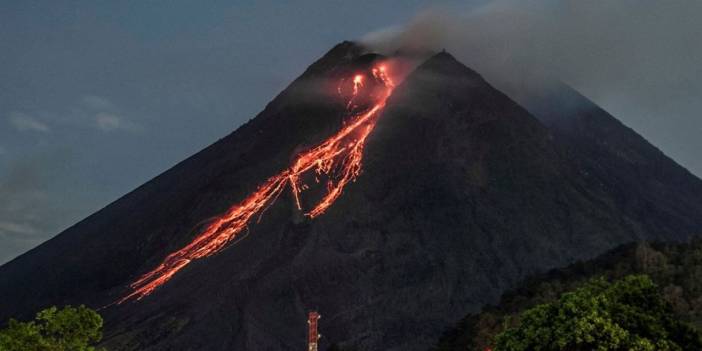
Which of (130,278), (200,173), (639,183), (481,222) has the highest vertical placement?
(200,173)

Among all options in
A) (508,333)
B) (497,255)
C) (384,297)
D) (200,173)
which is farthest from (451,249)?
(508,333)

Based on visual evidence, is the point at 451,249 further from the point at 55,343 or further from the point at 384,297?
the point at 55,343

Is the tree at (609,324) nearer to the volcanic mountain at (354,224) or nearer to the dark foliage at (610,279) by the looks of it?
the dark foliage at (610,279)

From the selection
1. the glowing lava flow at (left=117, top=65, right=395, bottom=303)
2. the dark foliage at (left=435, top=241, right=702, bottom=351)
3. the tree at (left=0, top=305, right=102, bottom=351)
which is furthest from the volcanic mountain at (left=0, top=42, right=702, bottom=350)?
the tree at (left=0, top=305, right=102, bottom=351)

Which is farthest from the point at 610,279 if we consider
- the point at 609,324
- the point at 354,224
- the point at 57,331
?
the point at 57,331

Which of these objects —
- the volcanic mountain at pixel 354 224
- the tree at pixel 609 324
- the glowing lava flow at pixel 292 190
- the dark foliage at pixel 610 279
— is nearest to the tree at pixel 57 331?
the tree at pixel 609 324

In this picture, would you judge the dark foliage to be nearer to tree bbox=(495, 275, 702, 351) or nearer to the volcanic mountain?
the volcanic mountain

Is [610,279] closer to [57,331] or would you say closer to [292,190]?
[57,331]
